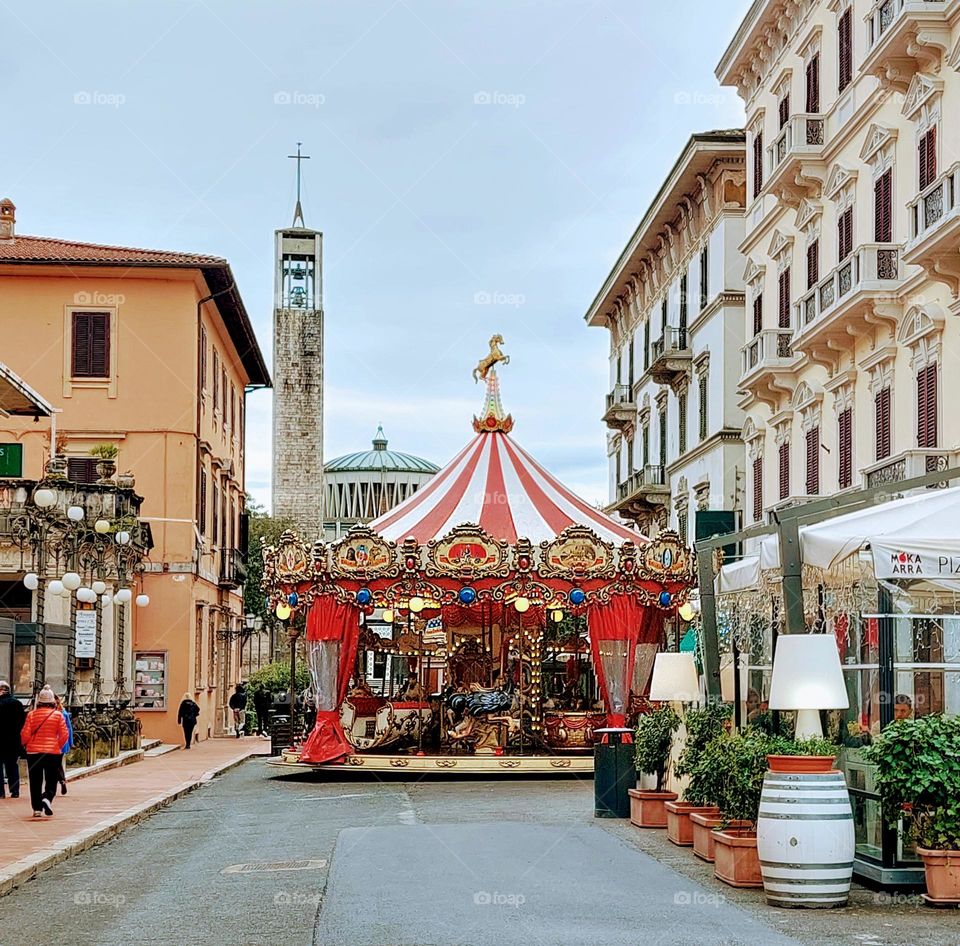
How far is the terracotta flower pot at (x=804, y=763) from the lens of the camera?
11352 mm

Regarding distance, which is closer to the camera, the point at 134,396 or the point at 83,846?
the point at 83,846

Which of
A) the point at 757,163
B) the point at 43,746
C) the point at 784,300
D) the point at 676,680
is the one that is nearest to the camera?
the point at 676,680

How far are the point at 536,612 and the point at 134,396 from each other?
13715 mm

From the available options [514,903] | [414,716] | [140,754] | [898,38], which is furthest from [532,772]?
[514,903]

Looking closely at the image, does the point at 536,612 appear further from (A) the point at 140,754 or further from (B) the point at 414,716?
(A) the point at 140,754

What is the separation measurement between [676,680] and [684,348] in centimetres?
2498

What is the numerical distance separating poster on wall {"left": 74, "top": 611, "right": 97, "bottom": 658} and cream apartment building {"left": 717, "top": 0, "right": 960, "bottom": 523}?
518 inches

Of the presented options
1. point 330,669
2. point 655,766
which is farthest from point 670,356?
point 655,766

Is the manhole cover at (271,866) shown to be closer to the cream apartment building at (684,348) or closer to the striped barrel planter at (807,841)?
the striped barrel planter at (807,841)

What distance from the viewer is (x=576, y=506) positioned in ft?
98.4

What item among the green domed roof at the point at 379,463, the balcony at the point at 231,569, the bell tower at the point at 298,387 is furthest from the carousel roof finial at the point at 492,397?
the green domed roof at the point at 379,463

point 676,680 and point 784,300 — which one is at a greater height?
point 784,300

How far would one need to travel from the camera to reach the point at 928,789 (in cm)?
1101

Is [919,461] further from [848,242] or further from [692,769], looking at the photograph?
[692,769]
